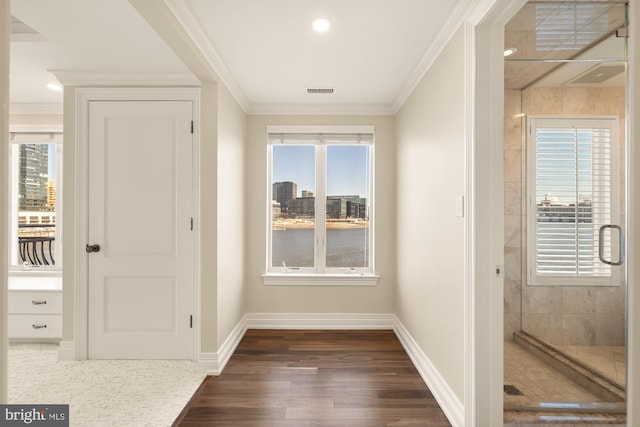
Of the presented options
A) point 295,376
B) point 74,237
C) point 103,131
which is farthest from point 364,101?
point 74,237

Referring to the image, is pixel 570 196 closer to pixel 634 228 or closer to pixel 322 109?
pixel 322 109

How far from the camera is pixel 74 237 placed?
2998mm

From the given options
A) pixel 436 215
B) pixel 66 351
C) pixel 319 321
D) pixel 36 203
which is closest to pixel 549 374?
pixel 436 215

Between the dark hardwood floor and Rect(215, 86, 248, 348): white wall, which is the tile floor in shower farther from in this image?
Rect(215, 86, 248, 348): white wall

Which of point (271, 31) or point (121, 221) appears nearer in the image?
point (271, 31)

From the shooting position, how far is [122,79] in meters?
2.99

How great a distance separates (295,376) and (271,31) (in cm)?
255

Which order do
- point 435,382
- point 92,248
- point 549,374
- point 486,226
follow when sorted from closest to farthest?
1. point 486,226
2. point 435,382
3. point 549,374
4. point 92,248

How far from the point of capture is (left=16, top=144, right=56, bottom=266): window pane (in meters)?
3.89

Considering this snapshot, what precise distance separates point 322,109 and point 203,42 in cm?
172

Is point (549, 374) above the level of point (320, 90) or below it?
below

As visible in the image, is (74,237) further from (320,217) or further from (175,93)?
(320,217)

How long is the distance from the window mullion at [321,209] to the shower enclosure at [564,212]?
1.91m

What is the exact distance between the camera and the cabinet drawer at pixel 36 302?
336cm
